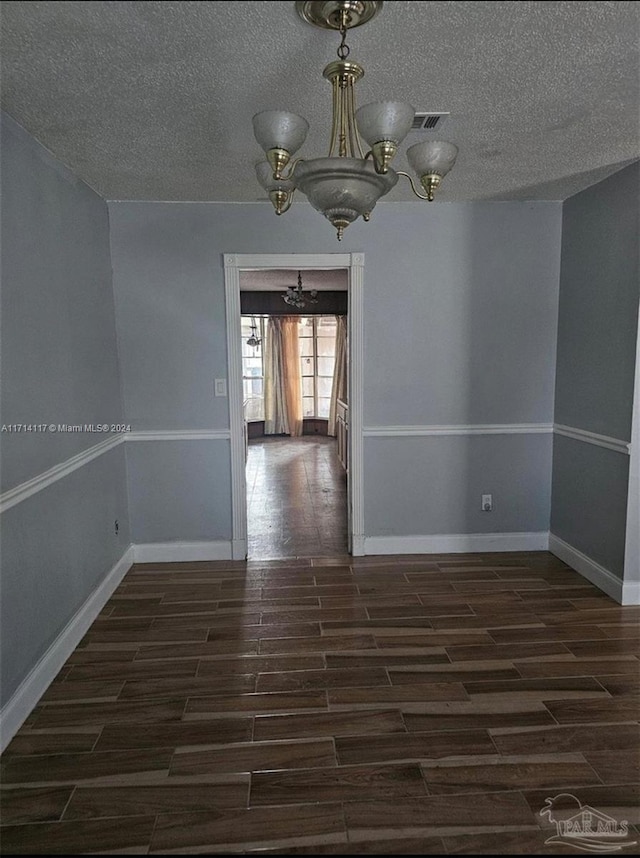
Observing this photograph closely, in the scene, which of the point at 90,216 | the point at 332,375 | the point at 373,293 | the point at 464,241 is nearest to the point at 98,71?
the point at 90,216

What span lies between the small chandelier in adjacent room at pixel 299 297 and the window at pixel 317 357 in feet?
5.72

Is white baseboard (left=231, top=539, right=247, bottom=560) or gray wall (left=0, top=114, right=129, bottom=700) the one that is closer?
gray wall (left=0, top=114, right=129, bottom=700)

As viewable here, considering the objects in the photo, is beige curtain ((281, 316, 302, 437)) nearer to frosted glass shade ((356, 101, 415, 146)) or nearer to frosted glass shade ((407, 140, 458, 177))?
frosted glass shade ((407, 140, 458, 177))

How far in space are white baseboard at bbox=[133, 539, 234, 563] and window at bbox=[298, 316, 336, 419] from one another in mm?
6643

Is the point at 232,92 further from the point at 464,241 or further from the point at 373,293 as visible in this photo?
the point at 464,241

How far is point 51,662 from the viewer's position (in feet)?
8.10

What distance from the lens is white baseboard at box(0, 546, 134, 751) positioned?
82.8 inches

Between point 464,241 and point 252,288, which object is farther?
point 252,288

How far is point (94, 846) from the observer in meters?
1.65

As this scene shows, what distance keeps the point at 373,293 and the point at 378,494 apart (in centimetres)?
143

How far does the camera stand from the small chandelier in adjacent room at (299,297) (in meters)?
7.57

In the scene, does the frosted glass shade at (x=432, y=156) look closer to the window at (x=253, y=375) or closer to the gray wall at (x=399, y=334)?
the gray wall at (x=399, y=334)

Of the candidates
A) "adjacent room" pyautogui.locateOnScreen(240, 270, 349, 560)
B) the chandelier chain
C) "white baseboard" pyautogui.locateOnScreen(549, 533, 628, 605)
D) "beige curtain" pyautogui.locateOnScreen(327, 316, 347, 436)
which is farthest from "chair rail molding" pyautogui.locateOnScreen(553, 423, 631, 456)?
"beige curtain" pyautogui.locateOnScreen(327, 316, 347, 436)

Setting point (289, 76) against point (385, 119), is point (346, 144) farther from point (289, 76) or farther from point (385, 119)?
point (289, 76)
